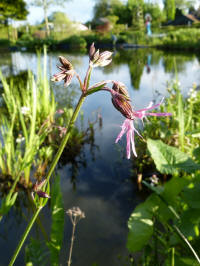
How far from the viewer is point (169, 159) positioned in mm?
1141

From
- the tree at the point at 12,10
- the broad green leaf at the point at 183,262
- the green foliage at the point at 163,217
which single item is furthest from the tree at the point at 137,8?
the tree at the point at 12,10

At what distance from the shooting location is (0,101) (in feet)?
13.9

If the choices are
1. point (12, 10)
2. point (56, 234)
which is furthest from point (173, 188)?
point (12, 10)

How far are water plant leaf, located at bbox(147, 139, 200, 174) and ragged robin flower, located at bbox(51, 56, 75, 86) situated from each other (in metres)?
0.81

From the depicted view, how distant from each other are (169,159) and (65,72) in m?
0.91

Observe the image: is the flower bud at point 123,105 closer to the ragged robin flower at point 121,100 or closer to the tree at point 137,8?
the ragged robin flower at point 121,100

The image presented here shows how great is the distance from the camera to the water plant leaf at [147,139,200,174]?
1.05 meters

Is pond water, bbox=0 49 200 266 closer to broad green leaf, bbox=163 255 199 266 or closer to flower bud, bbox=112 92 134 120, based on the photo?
broad green leaf, bbox=163 255 199 266

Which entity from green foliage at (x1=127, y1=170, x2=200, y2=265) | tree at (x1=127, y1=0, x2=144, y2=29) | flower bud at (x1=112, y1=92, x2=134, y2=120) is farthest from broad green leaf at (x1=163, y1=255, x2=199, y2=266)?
tree at (x1=127, y1=0, x2=144, y2=29)

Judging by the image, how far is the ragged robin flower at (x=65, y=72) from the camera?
0.37 metres

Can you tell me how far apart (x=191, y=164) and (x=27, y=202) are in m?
1.32

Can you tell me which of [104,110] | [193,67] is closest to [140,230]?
[104,110]

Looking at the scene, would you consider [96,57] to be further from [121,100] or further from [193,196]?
[193,196]

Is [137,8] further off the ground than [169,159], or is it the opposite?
[137,8]
